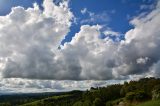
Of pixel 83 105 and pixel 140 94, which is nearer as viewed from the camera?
pixel 140 94

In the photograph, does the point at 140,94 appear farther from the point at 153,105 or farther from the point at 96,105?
the point at 153,105

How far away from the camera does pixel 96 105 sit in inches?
7254

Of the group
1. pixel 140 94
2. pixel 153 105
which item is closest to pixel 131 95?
pixel 140 94

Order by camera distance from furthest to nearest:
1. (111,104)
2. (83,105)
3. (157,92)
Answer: (83,105), (111,104), (157,92)

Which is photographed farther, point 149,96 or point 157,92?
point 149,96

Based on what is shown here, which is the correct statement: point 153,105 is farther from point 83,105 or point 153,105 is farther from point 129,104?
point 83,105

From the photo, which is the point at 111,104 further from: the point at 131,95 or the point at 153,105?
the point at 153,105

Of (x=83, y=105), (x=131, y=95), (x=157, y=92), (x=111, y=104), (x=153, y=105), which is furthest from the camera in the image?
(x=83, y=105)

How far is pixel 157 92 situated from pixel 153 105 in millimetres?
45970

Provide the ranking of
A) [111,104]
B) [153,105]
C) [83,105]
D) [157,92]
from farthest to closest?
1. [83,105]
2. [111,104]
3. [157,92]
4. [153,105]

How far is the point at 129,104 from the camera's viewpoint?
158m

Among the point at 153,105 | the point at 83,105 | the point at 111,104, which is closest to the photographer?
the point at 153,105

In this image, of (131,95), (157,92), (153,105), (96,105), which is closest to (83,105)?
(96,105)

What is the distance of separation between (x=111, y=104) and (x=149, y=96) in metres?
24.1
